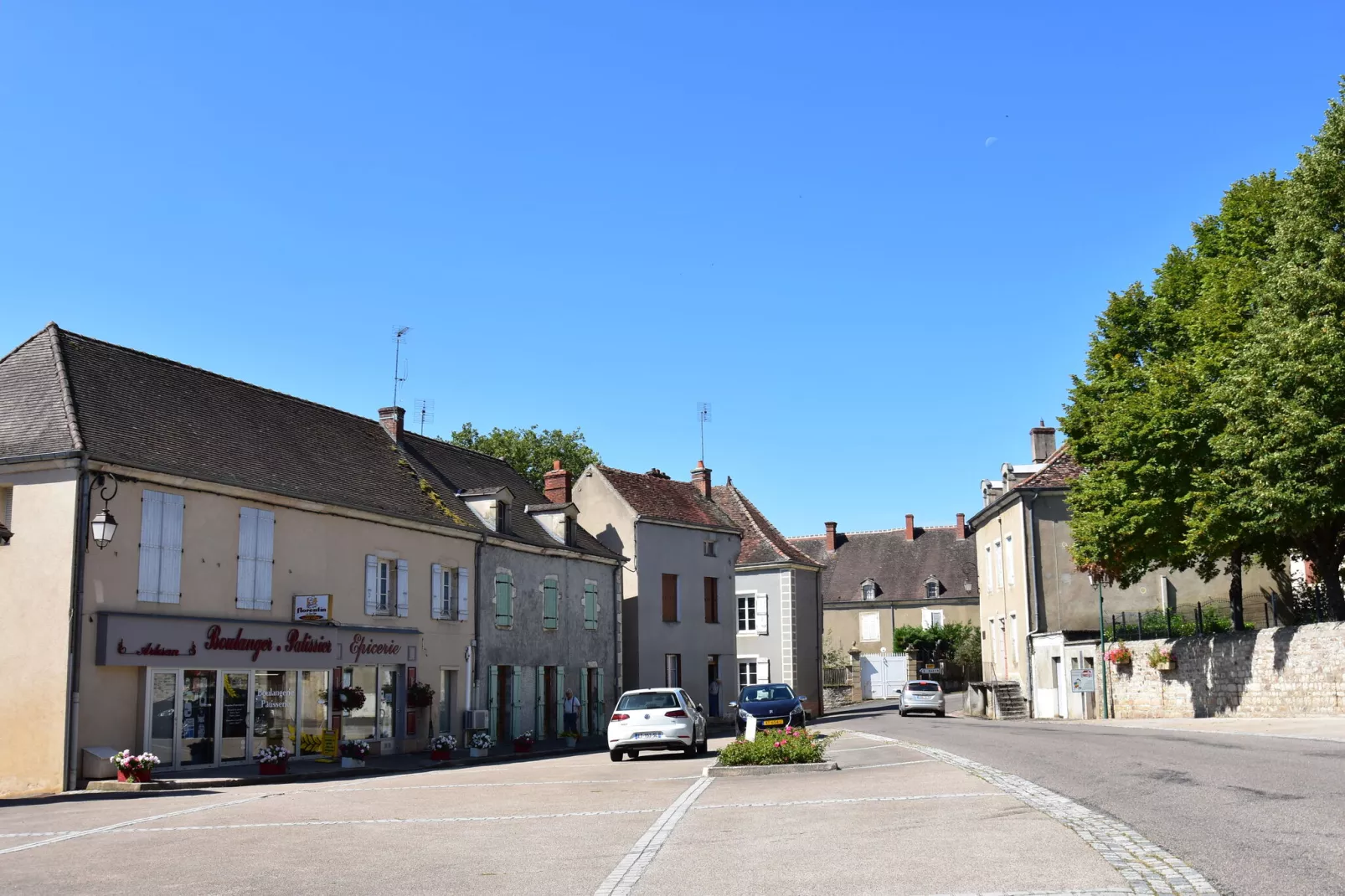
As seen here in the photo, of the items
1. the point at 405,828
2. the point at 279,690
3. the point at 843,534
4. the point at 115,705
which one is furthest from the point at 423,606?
the point at 843,534

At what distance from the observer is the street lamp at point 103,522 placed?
1962cm

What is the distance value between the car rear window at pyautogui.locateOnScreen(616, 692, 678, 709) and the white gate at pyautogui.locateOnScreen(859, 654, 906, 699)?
4306cm

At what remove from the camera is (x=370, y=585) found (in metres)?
26.9

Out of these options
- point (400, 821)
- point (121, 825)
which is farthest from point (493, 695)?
point (400, 821)

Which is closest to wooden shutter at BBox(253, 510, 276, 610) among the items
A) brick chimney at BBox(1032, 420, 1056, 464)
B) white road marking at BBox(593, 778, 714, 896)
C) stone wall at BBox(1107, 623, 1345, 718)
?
white road marking at BBox(593, 778, 714, 896)

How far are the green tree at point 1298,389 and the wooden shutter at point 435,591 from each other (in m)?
Answer: 17.2

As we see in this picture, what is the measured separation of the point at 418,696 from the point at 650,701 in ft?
22.8

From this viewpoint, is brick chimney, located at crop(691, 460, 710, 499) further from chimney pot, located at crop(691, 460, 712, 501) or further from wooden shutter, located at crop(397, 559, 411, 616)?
wooden shutter, located at crop(397, 559, 411, 616)

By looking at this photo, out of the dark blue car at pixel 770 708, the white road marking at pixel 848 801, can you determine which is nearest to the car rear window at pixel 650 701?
the dark blue car at pixel 770 708

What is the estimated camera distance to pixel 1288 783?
39.3 feet

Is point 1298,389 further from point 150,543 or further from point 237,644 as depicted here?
point 150,543

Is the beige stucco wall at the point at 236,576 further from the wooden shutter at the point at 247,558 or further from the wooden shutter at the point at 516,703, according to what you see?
the wooden shutter at the point at 516,703

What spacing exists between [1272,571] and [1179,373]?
5.77 m

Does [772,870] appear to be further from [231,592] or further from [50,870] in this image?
[231,592]
